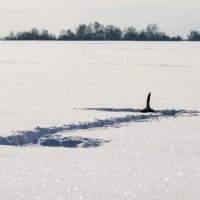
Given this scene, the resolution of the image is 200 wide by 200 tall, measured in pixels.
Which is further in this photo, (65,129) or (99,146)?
(65,129)

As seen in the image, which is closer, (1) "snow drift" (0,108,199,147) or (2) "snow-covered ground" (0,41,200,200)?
(2) "snow-covered ground" (0,41,200,200)

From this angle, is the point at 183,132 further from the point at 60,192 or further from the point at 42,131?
the point at 60,192

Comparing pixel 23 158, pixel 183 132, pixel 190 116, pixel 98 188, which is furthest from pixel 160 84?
pixel 98 188

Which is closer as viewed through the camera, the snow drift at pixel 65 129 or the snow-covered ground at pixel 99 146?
the snow-covered ground at pixel 99 146

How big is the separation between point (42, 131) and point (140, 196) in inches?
152

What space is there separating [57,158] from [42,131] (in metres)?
2.06

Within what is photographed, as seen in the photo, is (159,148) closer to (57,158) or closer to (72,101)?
(57,158)

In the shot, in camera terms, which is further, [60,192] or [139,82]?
[139,82]

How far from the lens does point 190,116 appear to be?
34.4ft

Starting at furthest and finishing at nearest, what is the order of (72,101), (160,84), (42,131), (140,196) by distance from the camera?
(160,84)
(72,101)
(42,131)
(140,196)

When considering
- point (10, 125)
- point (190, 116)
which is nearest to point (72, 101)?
point (190, 116)

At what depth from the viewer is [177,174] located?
→ 5508 millimetres

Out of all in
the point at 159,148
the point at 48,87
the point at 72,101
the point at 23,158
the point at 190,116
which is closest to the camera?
Answer: the point at 23,158

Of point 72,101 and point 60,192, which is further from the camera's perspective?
point 72,101
